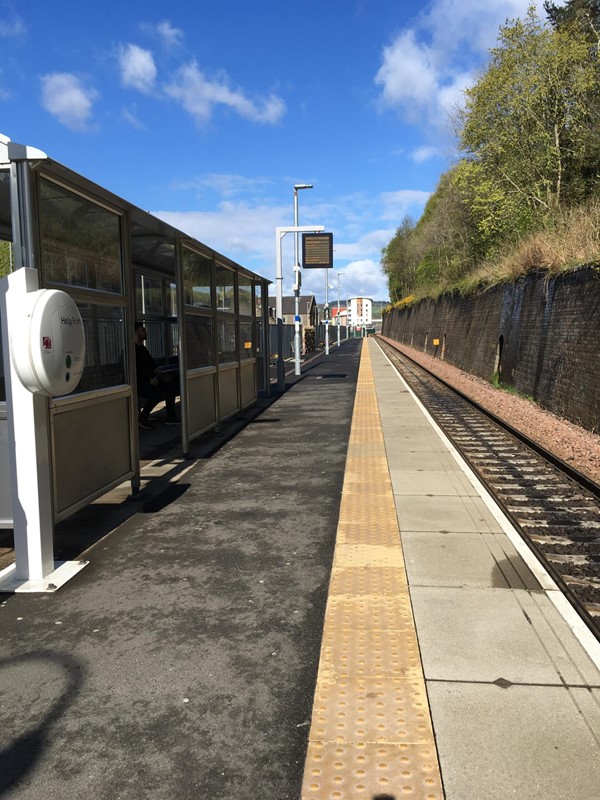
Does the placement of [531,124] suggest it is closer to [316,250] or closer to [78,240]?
[316,250]

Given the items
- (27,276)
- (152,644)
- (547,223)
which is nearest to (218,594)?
(152,644)

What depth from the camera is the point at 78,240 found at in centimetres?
515

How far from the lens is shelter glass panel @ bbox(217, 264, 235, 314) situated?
1000 centimetres

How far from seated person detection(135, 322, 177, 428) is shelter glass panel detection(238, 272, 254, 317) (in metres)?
2.14

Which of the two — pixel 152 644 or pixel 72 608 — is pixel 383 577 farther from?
pixel 72 608

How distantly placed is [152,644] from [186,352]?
206 inches

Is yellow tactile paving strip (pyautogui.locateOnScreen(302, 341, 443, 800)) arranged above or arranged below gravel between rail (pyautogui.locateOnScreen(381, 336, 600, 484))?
below

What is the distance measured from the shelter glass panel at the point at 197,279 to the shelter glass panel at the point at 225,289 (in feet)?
2.26

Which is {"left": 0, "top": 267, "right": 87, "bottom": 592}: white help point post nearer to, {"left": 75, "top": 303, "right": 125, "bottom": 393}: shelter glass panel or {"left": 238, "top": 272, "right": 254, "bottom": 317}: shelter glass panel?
{"left": 75, "top": 303, "right": 125, "bottom": 393}: shelter glass panel

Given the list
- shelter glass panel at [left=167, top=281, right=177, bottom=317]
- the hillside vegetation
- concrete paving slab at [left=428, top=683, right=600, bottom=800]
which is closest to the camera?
concrete paving slab at [left=428, top=683, right=600, bottom=800]

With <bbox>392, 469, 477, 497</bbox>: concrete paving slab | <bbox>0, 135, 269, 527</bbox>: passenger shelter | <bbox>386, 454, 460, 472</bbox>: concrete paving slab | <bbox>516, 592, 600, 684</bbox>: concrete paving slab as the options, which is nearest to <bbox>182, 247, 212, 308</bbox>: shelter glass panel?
<bbox>0, 135, 269, 527</bbox>: passenger shelter

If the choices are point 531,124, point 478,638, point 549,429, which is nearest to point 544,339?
point 549,429

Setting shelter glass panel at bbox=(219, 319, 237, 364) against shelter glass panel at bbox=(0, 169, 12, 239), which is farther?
shelter glass panel at bbox=(219, 319, 237, 364)

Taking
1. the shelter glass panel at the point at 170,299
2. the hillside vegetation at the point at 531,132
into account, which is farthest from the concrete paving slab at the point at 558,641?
the hillside vegetation at the point at 531,132
